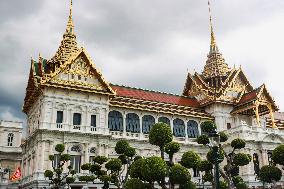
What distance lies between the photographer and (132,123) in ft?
143

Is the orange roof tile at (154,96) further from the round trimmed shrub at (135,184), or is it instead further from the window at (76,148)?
the round trimmed shrub at (135,184)

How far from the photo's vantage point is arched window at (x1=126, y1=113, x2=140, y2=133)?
141 feet

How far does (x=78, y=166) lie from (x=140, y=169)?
1566 centimetres

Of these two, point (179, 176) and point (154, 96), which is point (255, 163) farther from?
point (179, 176)

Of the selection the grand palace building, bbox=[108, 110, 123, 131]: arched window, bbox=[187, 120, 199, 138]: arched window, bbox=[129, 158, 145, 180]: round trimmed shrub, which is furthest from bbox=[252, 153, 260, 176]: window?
bbox=[129, 158, 145, 180]: round trimmed shrub

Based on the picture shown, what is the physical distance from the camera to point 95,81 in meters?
40.9

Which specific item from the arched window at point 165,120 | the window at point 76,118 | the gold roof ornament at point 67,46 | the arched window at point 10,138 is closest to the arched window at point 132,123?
the arched window at point 165,120

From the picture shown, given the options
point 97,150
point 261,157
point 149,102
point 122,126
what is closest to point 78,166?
point 97,150

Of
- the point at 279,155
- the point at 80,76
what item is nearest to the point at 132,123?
the point at 80,76

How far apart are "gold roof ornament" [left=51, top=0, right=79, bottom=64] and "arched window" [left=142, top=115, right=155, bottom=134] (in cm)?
1145

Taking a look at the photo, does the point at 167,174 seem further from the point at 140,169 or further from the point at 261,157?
the point at 261,157

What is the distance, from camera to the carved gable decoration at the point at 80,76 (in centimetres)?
3869

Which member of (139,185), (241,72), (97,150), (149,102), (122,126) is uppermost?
(241,72)

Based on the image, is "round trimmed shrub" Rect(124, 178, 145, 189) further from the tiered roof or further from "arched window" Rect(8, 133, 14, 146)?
"arched window" Rect(8, 133, 14, 146)
